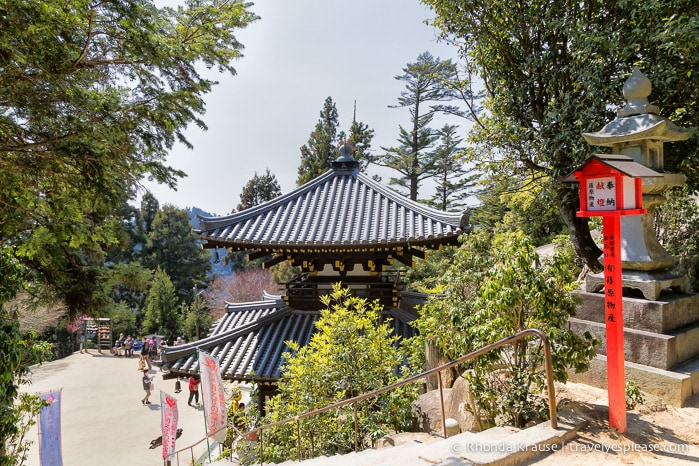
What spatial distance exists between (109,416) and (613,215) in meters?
16.6

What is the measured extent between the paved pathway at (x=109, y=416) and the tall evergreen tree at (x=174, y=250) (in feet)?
46.9

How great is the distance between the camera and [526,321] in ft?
12.2

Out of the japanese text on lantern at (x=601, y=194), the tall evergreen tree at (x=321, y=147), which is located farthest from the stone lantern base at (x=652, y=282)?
the tall evergreen tree at (x=321, y=147)

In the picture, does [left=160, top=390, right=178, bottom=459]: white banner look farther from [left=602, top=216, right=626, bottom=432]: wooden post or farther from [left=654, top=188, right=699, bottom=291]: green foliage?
[left=654, top=188, right=699, bottom=291]: green foliage

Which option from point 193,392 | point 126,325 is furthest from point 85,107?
point 126,325

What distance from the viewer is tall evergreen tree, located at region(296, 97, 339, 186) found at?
28797 mm

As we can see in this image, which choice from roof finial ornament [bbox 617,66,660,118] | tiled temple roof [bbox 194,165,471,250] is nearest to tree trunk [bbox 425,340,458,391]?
tiled temple roof [bbox 194,165,471,250]

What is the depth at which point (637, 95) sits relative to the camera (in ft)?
15.5

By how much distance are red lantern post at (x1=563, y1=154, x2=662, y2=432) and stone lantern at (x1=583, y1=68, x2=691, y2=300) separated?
1.43m

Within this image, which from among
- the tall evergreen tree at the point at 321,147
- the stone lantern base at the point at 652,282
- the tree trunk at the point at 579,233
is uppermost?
the tall evergreen tree at the point at 321,147

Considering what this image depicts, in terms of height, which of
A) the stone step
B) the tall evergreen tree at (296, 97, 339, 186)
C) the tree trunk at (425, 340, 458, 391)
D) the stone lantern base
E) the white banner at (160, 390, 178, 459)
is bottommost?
the white banner at (160, 390, 178, 459)

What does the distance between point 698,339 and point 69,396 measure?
66.6ft

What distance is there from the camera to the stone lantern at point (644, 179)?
176 inches

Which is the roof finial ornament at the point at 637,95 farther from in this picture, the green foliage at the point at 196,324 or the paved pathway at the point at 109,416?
the green foliage at the point at 196,324
